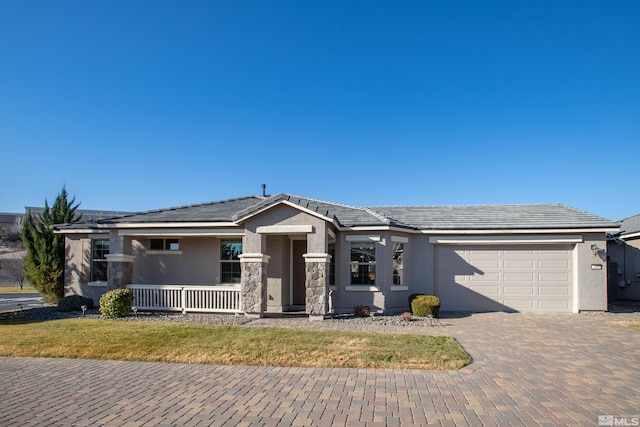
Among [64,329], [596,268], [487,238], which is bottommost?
[64,329]

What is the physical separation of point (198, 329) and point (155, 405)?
234 inches

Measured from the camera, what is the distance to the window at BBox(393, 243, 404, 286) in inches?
644

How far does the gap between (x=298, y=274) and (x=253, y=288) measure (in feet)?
11.0

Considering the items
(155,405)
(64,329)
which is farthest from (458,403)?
(64,329)

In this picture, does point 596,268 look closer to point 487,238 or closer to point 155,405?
point 487,238

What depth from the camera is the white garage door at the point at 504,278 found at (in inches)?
656

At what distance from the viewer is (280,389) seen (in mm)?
6887

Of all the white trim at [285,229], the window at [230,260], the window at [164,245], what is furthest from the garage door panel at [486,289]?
the window at [164,245]

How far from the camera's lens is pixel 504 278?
16.9 metres

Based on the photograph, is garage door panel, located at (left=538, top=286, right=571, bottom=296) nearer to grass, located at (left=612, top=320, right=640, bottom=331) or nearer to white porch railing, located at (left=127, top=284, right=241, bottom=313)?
grass, located at (left=612, top=320, right=640, bottom=331)

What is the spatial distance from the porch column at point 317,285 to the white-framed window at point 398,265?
3.47 meters

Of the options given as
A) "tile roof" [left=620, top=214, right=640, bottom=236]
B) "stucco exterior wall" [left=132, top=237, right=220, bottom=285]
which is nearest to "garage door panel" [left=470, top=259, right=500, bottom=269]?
"tile roof" [left=620, top=214, right=640, bottom=236]

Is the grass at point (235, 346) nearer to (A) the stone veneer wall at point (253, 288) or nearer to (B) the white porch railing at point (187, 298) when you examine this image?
(A) the stone veneer wall at point (253, 288)

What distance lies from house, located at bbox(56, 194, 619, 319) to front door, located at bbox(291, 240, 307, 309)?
Result: 40mm
